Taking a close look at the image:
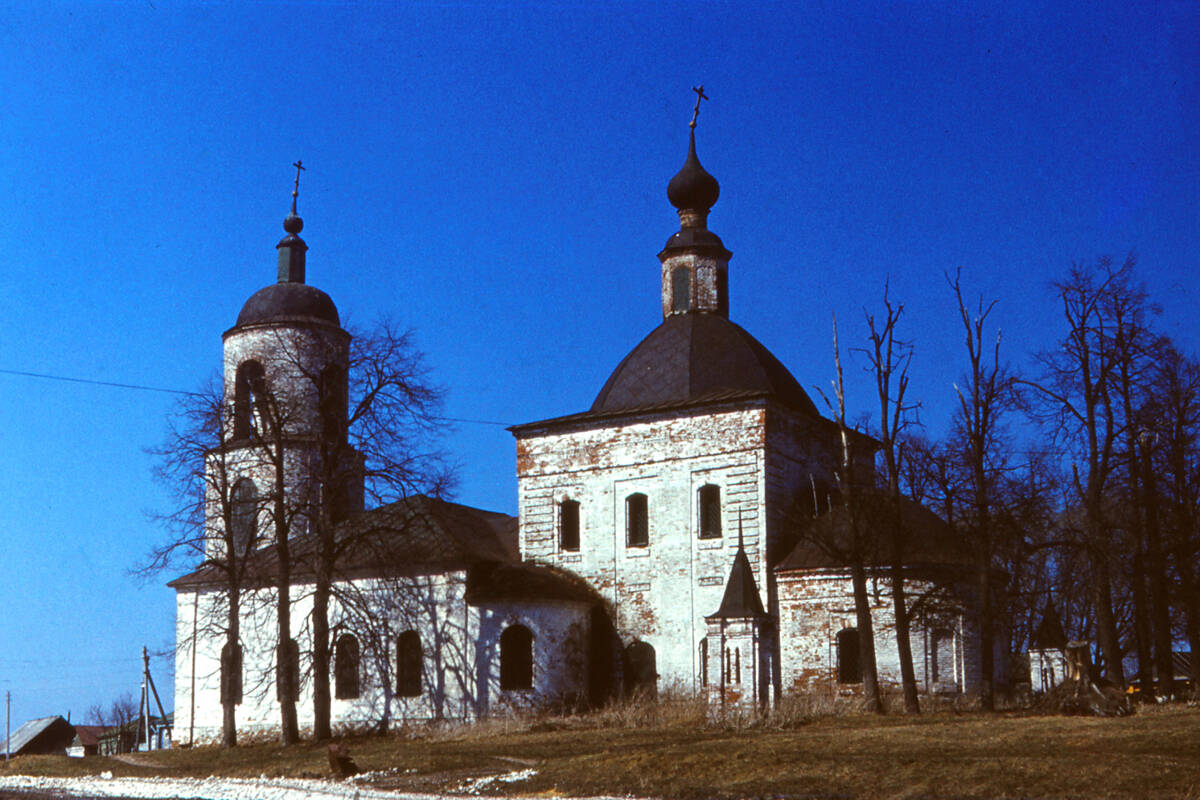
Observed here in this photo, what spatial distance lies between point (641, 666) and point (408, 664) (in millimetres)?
5257

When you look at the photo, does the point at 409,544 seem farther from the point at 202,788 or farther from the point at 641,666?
the point at 202,788

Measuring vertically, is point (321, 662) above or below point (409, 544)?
below

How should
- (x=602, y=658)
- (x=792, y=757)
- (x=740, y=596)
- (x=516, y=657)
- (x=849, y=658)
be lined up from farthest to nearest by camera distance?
(x=602, y=658), (x=516, y=657), (x=740, y=596), (x=849, y=658), (x=792, y=757)

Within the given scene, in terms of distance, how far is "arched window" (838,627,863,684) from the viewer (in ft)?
95.9

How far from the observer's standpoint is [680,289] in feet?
116

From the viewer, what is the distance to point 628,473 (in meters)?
32.7

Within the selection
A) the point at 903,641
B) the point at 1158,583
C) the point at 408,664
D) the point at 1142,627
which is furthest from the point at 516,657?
the point at 1158,583

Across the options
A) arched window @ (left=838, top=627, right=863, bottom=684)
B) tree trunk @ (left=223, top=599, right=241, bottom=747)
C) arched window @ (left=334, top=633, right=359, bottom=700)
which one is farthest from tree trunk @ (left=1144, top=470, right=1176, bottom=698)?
tree trunk @ (left=223, top=599, right=241, bottom=747)

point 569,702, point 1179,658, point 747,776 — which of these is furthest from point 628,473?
point 1179,658

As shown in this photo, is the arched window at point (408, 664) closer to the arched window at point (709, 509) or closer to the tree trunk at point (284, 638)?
the tree trunk at point (284, 638)

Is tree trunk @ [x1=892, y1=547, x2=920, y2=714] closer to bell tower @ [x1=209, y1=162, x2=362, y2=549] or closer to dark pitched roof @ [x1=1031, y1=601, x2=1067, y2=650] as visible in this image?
bell tower @ [x1=209, y1=162, x2=362, y2=549]

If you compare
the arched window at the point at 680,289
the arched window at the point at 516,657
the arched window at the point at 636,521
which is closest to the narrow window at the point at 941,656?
the arched window at the point at 636,521

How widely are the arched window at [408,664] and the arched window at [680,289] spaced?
10.4 m

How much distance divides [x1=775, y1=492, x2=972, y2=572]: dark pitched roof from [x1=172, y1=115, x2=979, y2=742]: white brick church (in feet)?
0.31
